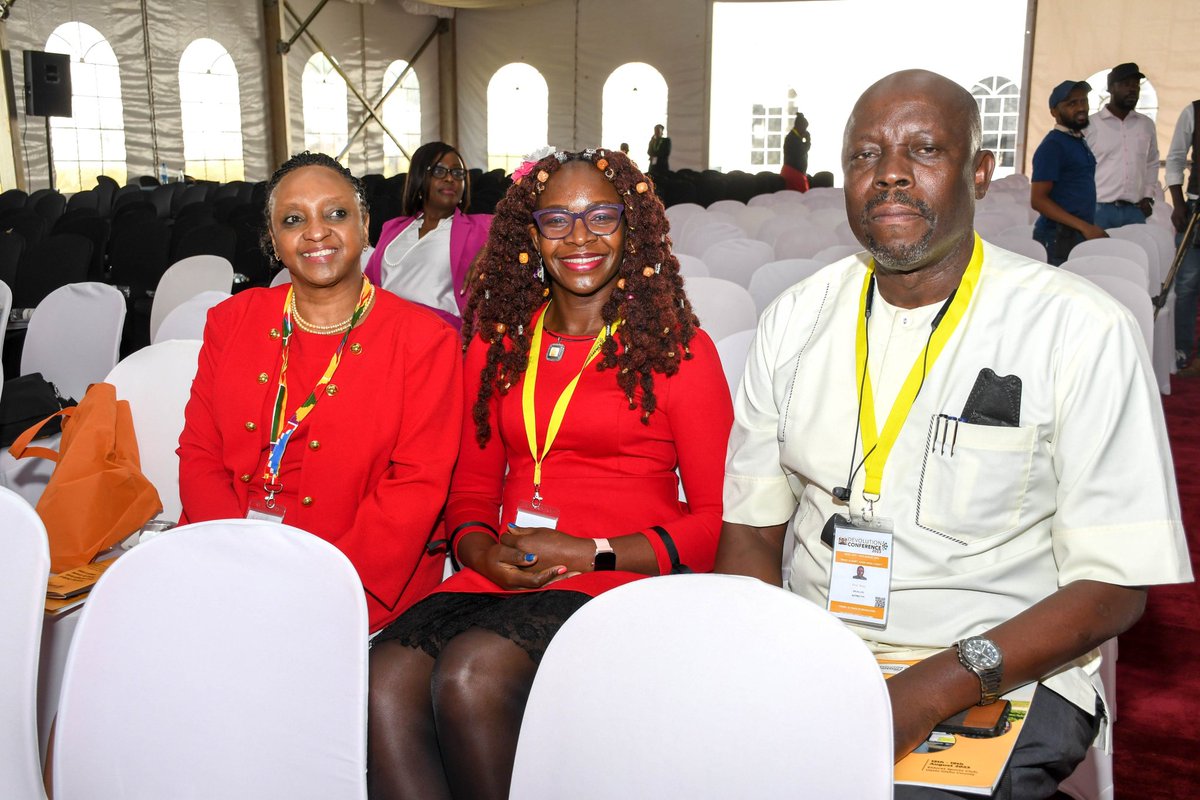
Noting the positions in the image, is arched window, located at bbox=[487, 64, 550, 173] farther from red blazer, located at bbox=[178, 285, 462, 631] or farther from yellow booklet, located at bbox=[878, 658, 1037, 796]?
yellow booklet, located at bbox=[878, 658, 1037, 796]

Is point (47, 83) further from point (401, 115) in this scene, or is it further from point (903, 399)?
point (903, 399)

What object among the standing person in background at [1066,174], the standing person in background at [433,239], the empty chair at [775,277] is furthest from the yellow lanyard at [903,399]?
the standing person in background at [1066,174]

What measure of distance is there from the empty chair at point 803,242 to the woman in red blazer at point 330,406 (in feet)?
12.0

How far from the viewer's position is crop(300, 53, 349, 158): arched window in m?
19.4

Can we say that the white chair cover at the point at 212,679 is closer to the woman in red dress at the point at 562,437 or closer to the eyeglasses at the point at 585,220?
the woman in red dress at the point at 562,437

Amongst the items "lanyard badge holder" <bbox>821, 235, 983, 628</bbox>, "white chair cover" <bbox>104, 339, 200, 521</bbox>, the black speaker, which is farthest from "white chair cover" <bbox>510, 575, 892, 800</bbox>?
the black speaker

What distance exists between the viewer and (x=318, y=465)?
2.36 meters

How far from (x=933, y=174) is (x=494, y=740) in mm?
1270

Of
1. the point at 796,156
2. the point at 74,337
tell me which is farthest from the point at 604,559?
the point at 796,156

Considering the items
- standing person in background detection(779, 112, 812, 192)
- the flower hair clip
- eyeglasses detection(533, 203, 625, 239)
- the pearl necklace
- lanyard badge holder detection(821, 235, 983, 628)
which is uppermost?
standing person in background detection(779, 112, 812, 192)

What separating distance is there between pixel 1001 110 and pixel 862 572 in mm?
19202

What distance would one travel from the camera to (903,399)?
176 cm

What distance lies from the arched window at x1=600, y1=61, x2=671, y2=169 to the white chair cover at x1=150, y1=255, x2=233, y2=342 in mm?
17217

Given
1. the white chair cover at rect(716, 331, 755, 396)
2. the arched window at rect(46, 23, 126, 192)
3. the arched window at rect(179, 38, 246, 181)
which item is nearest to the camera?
the white chair cover at rect(716, 331, 755, 396)
